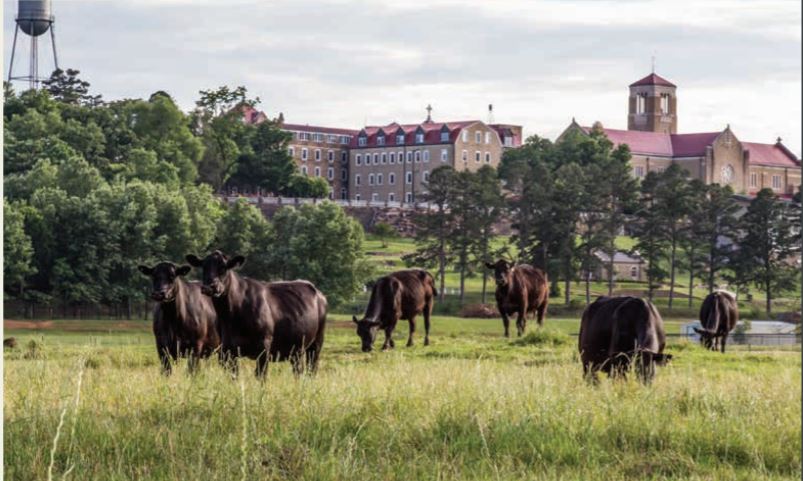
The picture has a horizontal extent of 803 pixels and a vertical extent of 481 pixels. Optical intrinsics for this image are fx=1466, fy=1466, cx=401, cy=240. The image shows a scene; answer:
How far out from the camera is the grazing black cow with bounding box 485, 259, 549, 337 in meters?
29.9

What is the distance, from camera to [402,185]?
158m

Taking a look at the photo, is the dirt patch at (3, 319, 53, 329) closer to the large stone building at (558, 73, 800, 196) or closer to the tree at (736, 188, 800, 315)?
the tree at (736, 188, 800, 315)

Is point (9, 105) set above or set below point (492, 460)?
above

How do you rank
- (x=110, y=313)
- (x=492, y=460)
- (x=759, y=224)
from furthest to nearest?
(x=759, y=224) → (x=110, y=313) → (x=492, y=460)

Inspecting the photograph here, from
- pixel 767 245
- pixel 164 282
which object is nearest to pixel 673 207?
pixel 767 245

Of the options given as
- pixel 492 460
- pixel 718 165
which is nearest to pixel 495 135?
pixel 718 165

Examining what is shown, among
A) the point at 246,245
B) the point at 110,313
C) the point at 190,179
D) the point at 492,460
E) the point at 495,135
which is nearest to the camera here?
the point at 492,460

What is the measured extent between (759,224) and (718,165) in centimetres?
8025

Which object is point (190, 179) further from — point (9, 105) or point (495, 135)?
point (495, 135)

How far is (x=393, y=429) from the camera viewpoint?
1066cm

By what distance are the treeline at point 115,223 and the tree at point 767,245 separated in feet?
84.0

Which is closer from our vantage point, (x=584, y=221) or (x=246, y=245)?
(x=246, y=245)

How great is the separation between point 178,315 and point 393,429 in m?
6.73

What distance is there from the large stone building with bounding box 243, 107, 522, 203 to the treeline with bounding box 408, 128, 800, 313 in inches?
2355
